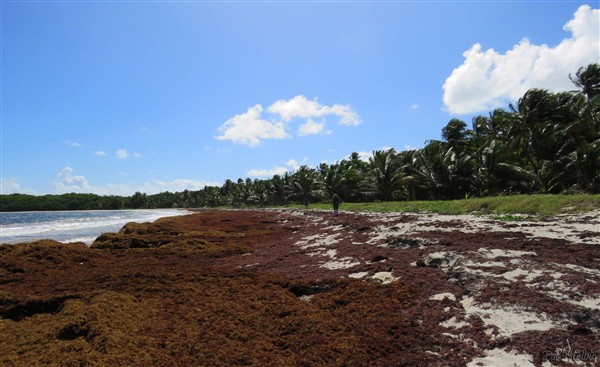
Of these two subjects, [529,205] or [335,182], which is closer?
[529,205]

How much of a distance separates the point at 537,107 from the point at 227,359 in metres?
35.1

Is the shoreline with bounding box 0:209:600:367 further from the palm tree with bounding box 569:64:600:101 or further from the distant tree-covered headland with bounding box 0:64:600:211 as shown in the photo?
the palm tree with bounding box 569:64:600:101

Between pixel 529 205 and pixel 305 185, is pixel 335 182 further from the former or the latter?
pixel 529 205

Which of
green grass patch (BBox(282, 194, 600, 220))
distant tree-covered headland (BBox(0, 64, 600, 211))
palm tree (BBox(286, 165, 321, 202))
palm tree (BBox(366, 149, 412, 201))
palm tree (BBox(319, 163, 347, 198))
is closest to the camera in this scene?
green grass patch (BBox(282, 194, 600, 220))

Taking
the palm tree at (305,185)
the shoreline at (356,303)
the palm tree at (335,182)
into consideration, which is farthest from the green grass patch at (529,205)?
the palm tree at (305,185)

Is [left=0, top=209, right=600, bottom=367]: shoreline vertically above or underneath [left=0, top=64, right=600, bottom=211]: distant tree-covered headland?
underneath

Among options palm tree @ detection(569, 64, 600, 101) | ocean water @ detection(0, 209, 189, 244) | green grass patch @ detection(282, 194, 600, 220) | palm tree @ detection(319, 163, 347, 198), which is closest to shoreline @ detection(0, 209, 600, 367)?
green grass patch @ detection(282, 194, 600, 220)

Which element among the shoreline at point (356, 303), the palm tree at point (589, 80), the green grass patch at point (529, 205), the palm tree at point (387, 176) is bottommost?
the shoreline at point (356, 303)

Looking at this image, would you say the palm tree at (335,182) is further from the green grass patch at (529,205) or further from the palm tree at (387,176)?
the green grass patch at (529,205)

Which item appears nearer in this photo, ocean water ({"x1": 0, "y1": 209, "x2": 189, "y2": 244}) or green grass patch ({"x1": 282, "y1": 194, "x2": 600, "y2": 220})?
green grass patch ({"x1": 282, "y1": 194, "x2": 600, "y2": 220})

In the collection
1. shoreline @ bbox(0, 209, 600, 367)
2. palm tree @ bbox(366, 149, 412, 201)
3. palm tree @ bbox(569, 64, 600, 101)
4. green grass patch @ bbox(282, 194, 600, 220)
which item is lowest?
shoreline @ bbox(0, 209, 600, 367)

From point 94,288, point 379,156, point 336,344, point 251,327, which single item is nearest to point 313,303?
point 251,327

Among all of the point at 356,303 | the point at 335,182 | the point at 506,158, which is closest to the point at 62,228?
the point at 335,182

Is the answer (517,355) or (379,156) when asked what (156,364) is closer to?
(517,355)
